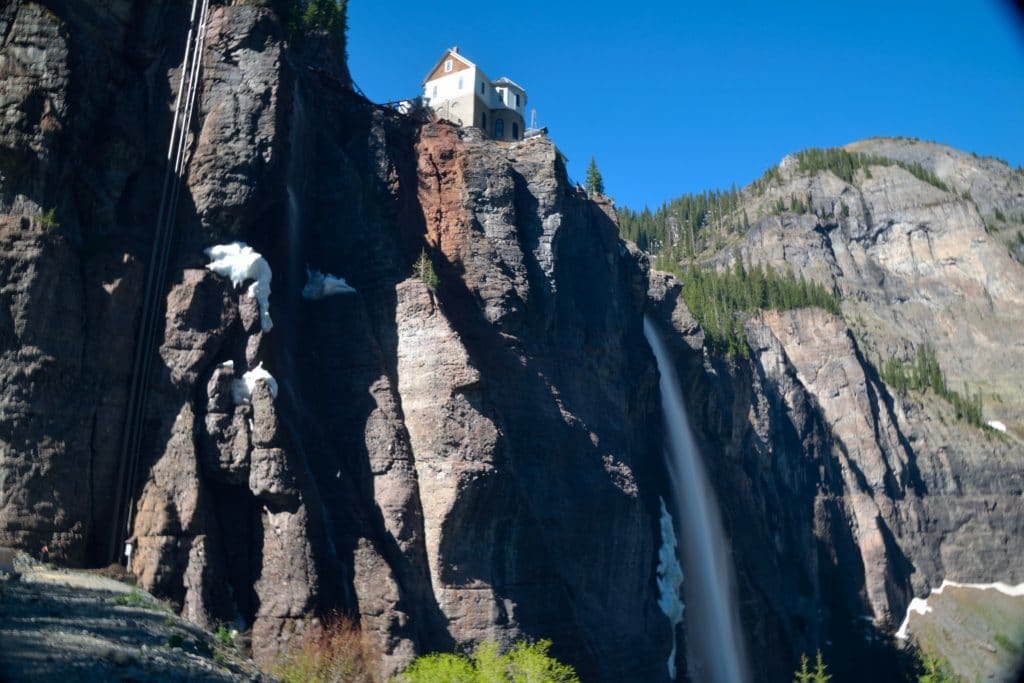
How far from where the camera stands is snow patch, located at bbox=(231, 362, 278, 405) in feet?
92.9

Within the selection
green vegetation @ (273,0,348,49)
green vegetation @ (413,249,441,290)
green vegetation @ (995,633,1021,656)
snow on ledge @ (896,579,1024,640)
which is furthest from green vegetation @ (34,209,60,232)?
green vegetation @ (995,633,1021,656)

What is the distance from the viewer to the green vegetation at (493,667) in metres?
27.5

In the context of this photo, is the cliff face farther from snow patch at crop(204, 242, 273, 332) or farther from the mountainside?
snow patch at crop(204, 242, 273, 332)

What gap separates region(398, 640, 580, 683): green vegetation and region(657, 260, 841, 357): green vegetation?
54.5 meters

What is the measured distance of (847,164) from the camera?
146 m

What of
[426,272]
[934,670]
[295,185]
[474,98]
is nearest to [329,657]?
[426,272]

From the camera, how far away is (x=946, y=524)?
3755 inches

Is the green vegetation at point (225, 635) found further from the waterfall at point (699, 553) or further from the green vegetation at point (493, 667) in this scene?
the waterfall at point (699, 553)

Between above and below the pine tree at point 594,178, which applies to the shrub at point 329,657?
below

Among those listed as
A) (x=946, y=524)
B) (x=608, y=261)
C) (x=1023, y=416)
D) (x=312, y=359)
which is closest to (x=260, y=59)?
(x=312, y=359)

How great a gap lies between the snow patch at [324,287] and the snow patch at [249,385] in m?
5.74

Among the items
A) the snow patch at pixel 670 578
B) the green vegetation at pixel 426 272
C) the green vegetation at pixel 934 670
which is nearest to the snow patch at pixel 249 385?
the green vegetation at pixel 426 272

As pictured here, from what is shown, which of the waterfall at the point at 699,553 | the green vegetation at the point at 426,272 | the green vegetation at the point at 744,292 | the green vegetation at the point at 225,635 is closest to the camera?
the green vegetation at the point at 225,635

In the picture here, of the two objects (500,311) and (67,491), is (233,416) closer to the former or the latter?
(67,491)
